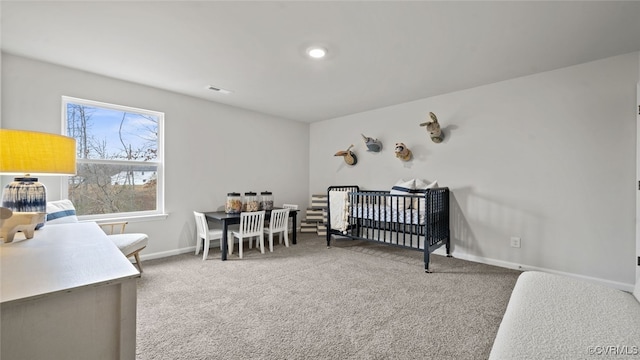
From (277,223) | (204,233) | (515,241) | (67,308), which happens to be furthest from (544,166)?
(204,233)

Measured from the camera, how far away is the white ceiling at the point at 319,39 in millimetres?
1834

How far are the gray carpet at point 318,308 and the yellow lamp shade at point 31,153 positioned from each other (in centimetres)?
115

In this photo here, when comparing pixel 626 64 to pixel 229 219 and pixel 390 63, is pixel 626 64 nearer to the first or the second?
pixel 390 63

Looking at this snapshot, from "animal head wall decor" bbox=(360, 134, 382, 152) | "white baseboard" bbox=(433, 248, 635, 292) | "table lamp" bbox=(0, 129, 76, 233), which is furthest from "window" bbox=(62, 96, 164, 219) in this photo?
"white baseboard" bbox=(433, 248, 635, 292)

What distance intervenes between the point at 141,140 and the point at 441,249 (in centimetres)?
418

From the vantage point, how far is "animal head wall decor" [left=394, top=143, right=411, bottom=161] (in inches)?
149

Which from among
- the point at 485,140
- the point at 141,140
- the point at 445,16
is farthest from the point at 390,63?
the point at 141,140

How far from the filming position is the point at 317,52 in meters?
2.43

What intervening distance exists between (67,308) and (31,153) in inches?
42.1

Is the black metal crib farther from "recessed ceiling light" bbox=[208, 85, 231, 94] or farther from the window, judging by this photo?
the window

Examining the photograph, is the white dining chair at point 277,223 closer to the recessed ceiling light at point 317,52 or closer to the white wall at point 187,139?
the white wall at point 187,139

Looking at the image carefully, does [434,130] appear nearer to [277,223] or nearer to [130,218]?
[277,223]

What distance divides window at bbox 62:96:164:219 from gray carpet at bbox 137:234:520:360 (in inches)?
32.5

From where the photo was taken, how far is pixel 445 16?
1.91 meters
